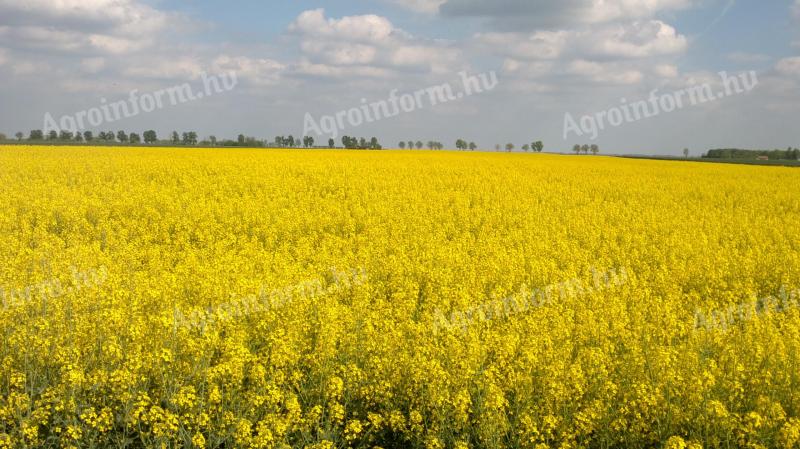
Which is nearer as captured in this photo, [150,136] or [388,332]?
[388,332]

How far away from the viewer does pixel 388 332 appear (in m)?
5.90

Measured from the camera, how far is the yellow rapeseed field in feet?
14.5

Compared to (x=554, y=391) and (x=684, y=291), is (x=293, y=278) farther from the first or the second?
(x=684, y=291)

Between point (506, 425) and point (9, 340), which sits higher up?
point (9, 340)

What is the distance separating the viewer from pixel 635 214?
15016 millimetres

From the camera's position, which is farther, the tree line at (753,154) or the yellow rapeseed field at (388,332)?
the tree line at (753,154)

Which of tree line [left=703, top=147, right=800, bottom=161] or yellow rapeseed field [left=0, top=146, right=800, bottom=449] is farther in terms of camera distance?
tree line [left=703, top=147, right=800, bottom=161]

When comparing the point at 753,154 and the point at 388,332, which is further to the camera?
the point at 753,154

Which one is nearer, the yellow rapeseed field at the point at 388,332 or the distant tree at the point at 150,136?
the yellow rapeseed field at the point at 388,332

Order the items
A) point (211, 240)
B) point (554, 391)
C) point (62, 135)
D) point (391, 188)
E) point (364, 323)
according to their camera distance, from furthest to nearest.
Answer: point (62, 135)
point (391, 188)
point (211, 240)
point (364, 323)
point (554, 391)

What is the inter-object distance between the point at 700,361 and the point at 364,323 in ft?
11.1

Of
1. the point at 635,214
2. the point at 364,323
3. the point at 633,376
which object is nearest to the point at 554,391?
the point at 633,376

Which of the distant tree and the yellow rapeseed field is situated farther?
the distant tree

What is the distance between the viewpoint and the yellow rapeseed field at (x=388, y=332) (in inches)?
175
